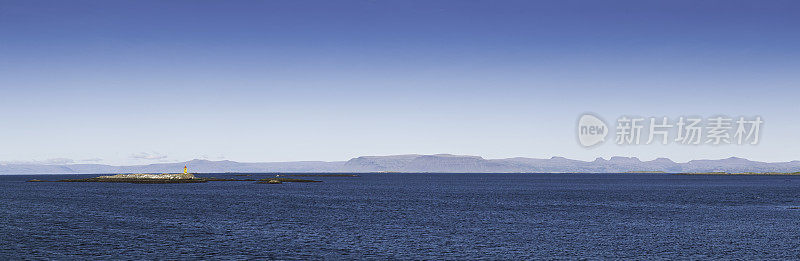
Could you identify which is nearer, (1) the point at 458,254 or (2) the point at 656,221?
(1) the point at 458,254

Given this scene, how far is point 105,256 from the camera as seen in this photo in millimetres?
37531

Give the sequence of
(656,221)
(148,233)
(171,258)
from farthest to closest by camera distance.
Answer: (656,221) < (148,233) < (171,258)

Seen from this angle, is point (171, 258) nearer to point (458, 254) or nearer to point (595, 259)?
point (458, 254)

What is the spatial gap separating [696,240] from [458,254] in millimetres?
19799

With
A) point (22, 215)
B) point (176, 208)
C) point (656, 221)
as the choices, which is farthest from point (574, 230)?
point (22, 215)

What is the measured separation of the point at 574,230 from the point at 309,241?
2280cm

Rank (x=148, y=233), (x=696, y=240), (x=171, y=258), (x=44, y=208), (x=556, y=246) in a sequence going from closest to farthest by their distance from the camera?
(x=171, y=258)
(x=556, y=246)
(x=696, y=240)
(x=148, y=233)
(x=44, y=208)

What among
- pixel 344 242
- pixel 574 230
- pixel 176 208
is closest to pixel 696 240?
pixel 574 230

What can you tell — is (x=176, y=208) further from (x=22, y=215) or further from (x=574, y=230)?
(x=574, y=230)

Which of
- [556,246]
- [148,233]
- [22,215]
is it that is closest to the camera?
[556,246]

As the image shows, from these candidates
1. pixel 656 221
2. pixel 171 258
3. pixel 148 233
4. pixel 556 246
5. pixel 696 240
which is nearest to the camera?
pixel 171 258

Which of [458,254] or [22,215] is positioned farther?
[22,215]

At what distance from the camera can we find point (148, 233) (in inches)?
1955

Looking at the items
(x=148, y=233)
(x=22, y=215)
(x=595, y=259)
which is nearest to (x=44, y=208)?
(x=22, y=215)
